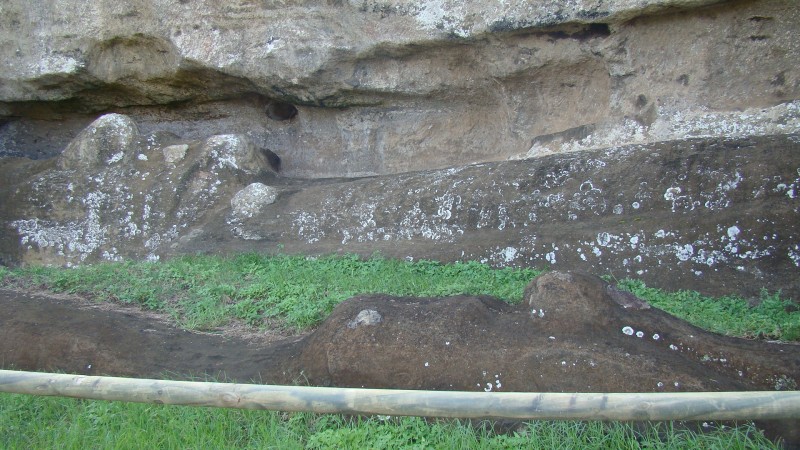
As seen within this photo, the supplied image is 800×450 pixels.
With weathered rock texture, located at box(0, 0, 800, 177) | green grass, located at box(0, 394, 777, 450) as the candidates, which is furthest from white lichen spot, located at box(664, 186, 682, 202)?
green grass, located at box(0, 394, 777, 450)

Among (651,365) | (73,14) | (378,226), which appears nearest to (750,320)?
(651,365)

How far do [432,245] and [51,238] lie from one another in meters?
4.25

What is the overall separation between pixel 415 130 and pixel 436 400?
21.5 feet

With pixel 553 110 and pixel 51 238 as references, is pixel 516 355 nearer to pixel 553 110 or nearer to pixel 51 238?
pixel 553 110

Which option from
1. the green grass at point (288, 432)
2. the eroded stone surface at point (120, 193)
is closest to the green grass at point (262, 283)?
the eroded stone surface at point (120, 193)

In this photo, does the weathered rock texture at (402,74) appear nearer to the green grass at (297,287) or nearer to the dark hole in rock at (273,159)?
the dark hole in rock at (273,159)

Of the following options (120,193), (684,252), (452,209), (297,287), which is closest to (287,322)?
(297,287)

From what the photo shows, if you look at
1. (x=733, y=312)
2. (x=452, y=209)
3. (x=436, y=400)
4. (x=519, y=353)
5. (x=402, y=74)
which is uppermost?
(x=402, y=74)

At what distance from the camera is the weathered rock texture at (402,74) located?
6.82 meters

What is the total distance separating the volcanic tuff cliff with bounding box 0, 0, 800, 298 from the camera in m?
5.95

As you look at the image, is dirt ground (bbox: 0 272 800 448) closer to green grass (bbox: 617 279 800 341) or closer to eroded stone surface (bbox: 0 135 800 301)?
green grass (bbox: 617 279 800 341)

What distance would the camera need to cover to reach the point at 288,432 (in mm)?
3412

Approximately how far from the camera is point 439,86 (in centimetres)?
852

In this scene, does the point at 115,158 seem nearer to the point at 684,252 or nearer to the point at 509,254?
the point at 509,254
